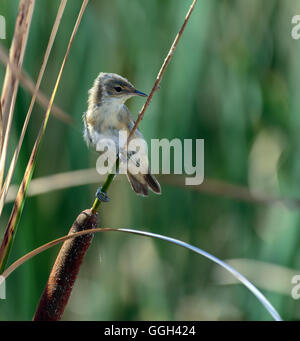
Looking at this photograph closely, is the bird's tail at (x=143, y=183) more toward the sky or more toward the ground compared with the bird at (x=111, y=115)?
more toward the ground

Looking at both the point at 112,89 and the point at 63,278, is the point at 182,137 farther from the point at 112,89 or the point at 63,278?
the point at 63,278

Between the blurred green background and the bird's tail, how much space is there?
8 centimetres

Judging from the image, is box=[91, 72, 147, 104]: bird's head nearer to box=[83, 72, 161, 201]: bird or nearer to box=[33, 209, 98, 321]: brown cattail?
box=[83, 72, 161, 201]: bird

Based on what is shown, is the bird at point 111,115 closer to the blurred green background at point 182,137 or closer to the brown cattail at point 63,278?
the blurred green background at point 182,137

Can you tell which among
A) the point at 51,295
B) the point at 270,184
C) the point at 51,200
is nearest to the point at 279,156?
the point at 270,184

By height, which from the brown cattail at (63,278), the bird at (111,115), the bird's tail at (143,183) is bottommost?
the brown cattail at (63,278)

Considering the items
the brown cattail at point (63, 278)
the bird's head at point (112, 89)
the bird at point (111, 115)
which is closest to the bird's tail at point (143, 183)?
the bird at point (111, 115)

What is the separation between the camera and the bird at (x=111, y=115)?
1.68m

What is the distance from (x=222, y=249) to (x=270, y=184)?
0.95 ft

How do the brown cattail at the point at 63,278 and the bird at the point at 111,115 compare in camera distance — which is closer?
the brown cattail at the point at 63,278

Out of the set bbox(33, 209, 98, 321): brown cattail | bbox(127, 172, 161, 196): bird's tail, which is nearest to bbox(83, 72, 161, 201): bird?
bbox(127, 172, 161, 196): bird's tail

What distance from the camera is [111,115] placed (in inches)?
70.7

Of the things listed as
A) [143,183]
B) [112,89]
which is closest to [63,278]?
[143,183]

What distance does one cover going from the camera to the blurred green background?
1.59 m
